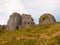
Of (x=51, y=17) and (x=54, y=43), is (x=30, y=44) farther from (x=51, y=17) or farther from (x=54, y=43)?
(x=51, y=17)

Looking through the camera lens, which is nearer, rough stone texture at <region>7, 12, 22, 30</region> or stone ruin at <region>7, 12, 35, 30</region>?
stone ruin at <region>7, 12, 35, 30</region>

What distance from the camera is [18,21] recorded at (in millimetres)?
112750

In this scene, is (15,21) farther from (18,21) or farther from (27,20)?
(27,20)

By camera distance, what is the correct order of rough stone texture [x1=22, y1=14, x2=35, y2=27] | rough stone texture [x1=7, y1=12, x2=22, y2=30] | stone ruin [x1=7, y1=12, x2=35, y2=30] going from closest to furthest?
rough stone texture [x1=22, y1=14, x2=35, y2=27]
stone ruin [x1=7, y1=12, x2=35, y2=30]
rough stone texture [x1=7, y1=12, x2=22, y2=30]

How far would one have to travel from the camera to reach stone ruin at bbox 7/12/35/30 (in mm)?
109188

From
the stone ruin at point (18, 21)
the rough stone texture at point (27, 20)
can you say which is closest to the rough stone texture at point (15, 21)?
the stone ruin at point (18, 21)

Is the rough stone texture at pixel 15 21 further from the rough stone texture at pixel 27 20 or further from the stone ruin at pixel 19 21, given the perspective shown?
the rough stone texture at pixel 27 20

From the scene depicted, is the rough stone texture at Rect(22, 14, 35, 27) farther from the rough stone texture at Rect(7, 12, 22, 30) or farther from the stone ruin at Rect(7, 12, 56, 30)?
the rough stone texture at Rect(7, 12, 22, 30)

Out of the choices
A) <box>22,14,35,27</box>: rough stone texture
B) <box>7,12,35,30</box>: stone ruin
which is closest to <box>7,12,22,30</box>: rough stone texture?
<box>7,12,35,30</box>: stone ruin

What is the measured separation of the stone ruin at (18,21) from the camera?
109188 mm

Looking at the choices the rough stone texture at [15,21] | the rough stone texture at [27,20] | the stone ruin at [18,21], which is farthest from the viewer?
the rough stone texture at [15,21]

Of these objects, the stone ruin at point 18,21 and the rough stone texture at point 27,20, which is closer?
the rough stone texture at point 27,20

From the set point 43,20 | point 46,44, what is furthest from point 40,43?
point 43,20

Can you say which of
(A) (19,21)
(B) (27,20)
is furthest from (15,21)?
(B) (27,20)
